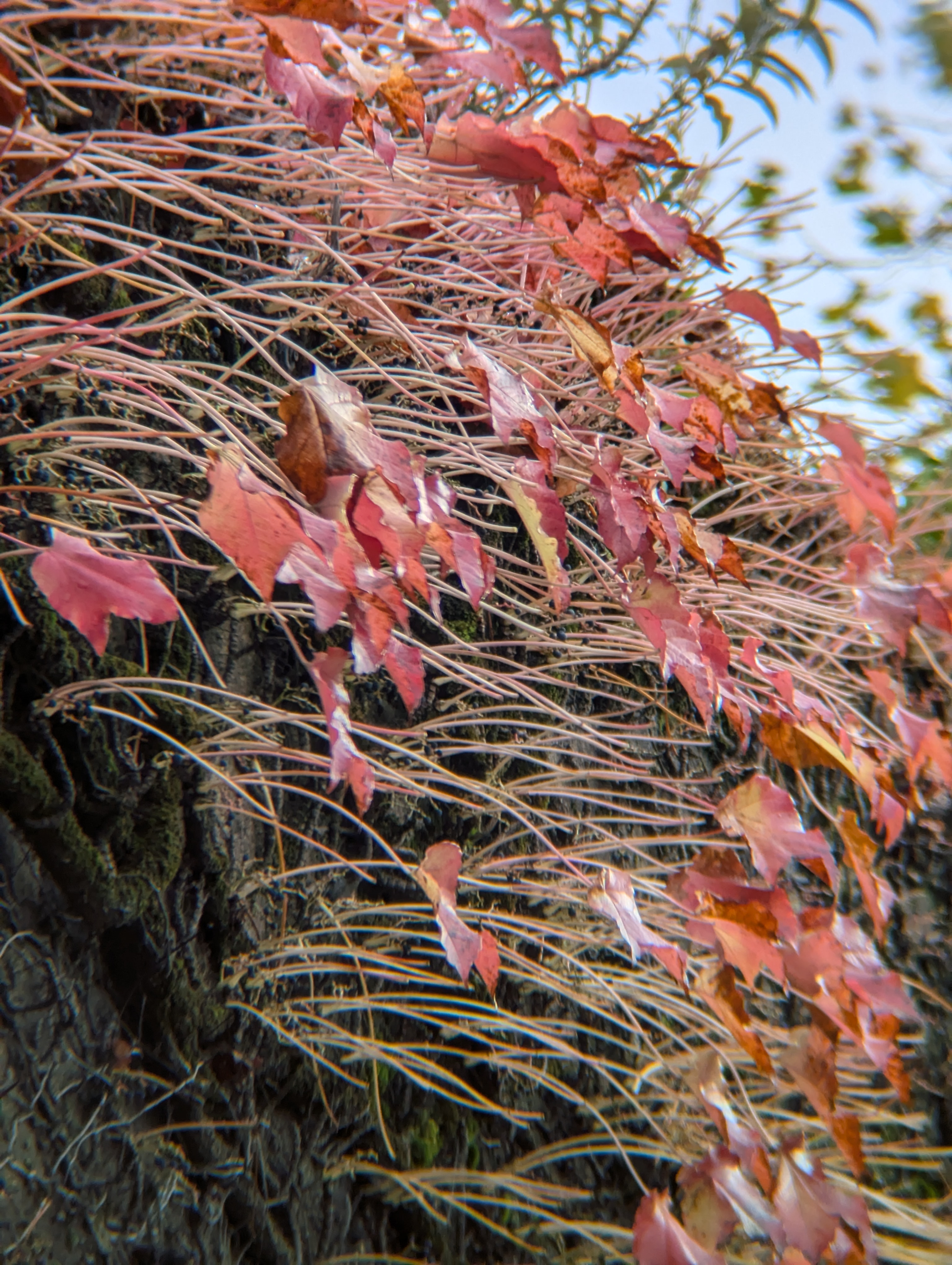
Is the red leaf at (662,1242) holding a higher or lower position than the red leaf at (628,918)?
lower

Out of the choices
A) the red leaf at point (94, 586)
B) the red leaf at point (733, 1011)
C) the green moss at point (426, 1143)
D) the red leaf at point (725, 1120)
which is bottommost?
the green moss at point (426, 1143)

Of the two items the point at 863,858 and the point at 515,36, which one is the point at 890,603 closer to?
the point at 863,858

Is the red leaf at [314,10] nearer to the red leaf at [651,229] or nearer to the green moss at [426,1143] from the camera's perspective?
the red leaf at [651,229]

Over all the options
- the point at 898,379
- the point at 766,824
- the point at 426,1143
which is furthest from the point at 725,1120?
the point at 898,379

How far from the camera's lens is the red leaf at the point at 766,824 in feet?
2.69

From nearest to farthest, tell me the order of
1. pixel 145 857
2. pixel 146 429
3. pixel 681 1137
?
pixel 146 429, pixel 145 857, pixel 681 1137

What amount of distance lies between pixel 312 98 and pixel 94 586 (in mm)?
371

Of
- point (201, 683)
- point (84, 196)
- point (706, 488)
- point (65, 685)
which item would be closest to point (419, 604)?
point (201, 683)

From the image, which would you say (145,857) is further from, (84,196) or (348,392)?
(84,196)

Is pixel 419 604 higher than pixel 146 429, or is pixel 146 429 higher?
pixel 146 429

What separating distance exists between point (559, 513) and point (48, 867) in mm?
581

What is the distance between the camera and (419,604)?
3.33 feet

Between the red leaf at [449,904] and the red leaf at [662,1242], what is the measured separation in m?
0.29

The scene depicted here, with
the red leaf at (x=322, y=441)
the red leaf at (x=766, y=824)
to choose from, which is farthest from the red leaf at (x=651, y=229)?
the red leaf at (x=766, y=824)
